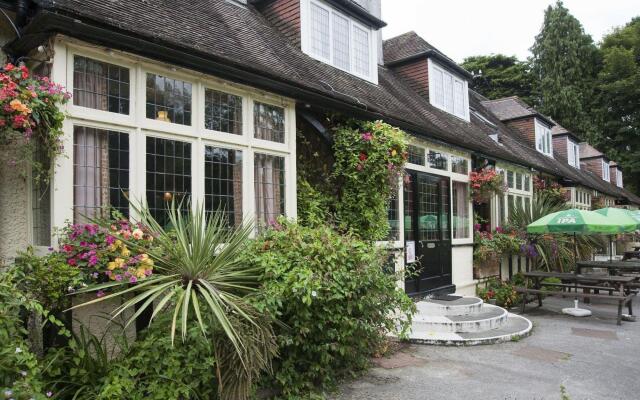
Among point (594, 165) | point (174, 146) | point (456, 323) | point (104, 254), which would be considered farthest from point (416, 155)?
point (594, 165)

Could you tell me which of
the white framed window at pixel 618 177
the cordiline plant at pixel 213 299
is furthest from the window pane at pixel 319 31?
the white framed window at pixel 618 177

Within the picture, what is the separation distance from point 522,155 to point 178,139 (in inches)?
518

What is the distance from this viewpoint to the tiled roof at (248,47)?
4.55m

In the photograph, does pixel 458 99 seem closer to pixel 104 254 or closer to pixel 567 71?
pixel 104 254

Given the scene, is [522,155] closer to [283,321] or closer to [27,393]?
[283,321]

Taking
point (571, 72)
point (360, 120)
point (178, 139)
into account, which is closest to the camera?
point (178, 139)

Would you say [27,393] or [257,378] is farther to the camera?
[257,378]

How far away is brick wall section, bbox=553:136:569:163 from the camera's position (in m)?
23.6

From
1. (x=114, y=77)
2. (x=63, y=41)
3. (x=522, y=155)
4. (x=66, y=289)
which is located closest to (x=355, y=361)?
(x=66, y=289)

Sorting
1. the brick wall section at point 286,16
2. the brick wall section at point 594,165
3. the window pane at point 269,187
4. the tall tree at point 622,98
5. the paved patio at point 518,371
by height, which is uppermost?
the tall tree at point 622,98

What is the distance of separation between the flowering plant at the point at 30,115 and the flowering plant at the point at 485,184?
31.6 ft

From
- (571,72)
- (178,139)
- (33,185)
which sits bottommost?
(33,185)

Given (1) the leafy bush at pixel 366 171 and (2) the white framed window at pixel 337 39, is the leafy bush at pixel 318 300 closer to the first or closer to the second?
(1) the leafy bush at pixel 366 171

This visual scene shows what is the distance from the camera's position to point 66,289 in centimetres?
362
